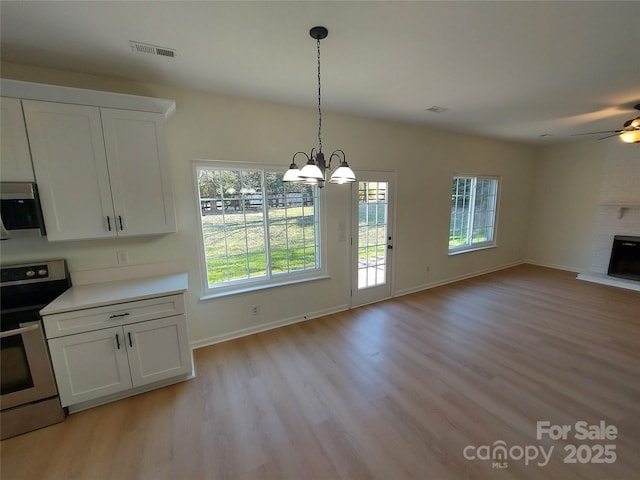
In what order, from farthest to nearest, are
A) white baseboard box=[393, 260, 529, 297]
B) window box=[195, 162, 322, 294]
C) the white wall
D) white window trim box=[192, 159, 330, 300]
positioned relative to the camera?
1. the white wall
2. white baseboard box=[393, 260, 529, 297]
3. window box=[195, 162, 322, 294]
4. white window trim box=[192, 159, 330, 300]

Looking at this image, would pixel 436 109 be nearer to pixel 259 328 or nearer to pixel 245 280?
pixel 245 280

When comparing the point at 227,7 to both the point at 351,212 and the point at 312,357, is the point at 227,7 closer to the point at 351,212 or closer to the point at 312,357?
the point at 351,212

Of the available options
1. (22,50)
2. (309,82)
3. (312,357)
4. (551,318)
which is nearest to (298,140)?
(309,82)

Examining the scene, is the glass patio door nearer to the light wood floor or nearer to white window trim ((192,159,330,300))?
white window trim ((192,159,330,300))

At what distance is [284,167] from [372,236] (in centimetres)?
173

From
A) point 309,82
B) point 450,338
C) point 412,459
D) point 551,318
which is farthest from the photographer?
point 551,318

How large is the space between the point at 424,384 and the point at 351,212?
7.39 ft

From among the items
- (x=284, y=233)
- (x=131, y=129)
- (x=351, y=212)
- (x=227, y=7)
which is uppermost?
(x=227, y=7)

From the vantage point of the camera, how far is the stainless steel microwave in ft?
6.24

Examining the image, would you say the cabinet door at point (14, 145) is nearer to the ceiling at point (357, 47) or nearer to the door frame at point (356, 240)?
the ceiling at point (357, 47)

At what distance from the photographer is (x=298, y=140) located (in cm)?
323

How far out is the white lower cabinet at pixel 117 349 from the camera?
199 centimetres

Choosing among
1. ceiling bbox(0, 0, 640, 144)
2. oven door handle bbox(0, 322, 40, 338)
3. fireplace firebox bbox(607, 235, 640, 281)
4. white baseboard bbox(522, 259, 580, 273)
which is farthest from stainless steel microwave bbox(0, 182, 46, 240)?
white baseboard bbox(522, 259, 580, 273)

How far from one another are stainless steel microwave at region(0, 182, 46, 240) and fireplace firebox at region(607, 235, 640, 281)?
27.5 feet
